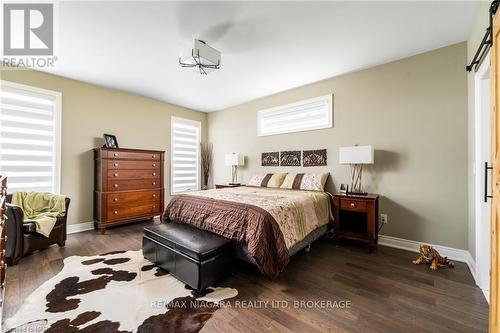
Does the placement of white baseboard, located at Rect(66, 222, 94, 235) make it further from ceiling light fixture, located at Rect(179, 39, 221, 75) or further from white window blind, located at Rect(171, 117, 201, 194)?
ceiling light fixture, located at Rect(179, 39, 221, 75)

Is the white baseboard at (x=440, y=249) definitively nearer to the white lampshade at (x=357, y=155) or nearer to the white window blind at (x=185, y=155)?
the white lampshade at (x=357, y=155)

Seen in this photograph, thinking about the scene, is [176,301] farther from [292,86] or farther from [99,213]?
[292,86]

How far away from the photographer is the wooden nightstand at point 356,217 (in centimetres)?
279

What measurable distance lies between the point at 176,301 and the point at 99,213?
9.07ft

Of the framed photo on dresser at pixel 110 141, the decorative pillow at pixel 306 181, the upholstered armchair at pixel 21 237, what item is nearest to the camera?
the upholstered armchair at pixel 21 237

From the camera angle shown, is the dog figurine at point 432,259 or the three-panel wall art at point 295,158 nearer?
the dog figurine at point 432,259

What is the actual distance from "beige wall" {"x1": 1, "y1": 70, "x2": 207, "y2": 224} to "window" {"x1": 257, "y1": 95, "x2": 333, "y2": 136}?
262 cm

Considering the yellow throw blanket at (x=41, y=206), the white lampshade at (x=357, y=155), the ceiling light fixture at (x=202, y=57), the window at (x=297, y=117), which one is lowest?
the yellow throw blanket at (x=41, y=206)

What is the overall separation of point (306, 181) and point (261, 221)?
1.81 m

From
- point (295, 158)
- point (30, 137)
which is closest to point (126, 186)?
point (30, 137)

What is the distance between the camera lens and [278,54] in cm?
289

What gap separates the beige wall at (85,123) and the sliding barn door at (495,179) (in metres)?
5.05

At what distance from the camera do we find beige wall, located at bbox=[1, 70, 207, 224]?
356cm

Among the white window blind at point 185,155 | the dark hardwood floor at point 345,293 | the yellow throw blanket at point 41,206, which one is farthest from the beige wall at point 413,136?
the yellow throw blanket at point 41,206
